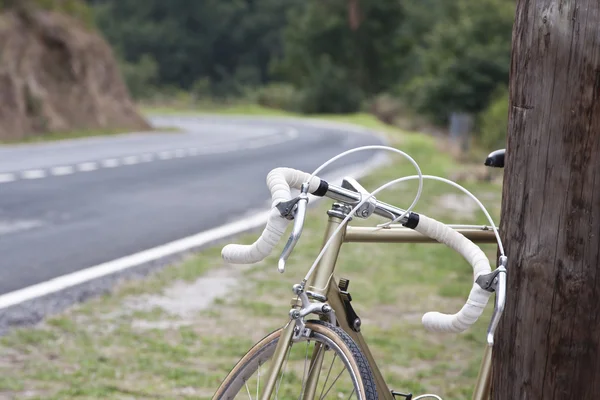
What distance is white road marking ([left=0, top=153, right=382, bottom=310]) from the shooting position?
689 centimetres

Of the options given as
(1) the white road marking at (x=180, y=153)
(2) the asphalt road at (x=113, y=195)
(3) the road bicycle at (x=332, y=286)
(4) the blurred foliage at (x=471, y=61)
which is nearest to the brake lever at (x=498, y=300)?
(3) the road bicycle at (x=332, y=286)

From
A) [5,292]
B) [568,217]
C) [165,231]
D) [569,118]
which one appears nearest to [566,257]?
[568,217]

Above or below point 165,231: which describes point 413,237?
above

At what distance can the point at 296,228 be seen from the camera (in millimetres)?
2420

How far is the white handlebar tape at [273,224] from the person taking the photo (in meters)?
2.55

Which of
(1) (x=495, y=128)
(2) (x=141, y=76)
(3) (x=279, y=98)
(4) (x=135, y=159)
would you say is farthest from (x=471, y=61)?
(2) (x=141, y=76)

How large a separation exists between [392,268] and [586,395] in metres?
5.61

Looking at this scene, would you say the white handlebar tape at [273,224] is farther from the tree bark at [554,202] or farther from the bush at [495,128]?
the bush at [495,128]

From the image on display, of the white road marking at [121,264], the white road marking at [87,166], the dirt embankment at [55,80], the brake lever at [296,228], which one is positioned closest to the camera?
the brake lever at [296,228]

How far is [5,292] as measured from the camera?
6.98m

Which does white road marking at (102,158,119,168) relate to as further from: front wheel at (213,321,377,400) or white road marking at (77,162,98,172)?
front wheel at (213,321,377,400)

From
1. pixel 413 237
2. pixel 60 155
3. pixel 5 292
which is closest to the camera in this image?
pixel 413 237

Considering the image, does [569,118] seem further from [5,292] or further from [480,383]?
[5,292]

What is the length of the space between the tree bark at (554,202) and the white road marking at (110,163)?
15.3 m
